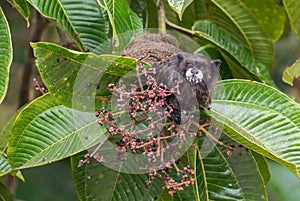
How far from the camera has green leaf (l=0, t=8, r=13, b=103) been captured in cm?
109

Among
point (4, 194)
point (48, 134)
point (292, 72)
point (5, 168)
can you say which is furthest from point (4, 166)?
point (292, 72)

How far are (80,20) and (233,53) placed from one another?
0.38 metres

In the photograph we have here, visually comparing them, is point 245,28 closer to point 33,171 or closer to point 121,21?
point 121,21

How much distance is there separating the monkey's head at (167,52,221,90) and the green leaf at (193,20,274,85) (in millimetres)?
290

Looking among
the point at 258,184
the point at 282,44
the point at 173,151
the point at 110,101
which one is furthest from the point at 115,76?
the point at 282,44

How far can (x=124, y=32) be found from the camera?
1200 mm

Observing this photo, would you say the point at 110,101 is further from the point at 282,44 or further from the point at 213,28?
the point at 282,44

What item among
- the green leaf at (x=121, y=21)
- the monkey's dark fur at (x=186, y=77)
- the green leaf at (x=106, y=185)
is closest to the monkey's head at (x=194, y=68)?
the monkey's dark fur at (x=186, y=77)

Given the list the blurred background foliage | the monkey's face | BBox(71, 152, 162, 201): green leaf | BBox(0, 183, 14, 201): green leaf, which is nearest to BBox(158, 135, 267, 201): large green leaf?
BBox(71, 152, 162, 201): green leaf

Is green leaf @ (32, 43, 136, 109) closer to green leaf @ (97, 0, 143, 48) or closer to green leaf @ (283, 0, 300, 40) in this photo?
green leaf @ (97, 0, 143, 48)

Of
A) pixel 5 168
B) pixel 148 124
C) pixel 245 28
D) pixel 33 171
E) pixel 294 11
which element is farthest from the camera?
pixel 33 171

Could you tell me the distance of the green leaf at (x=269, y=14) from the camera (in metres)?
1.62

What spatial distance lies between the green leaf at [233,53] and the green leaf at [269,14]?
0.63 ft

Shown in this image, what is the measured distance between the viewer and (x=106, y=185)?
124 centimetres
